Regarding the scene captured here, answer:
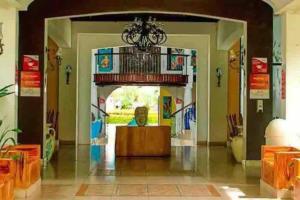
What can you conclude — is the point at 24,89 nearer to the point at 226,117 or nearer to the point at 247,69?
the point at 247,69

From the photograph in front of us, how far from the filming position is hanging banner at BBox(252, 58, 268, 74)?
952cm

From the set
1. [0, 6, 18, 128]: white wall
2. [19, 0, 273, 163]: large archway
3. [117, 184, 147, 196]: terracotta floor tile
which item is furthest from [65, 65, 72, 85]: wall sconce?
[117, 184, 147, 196]: terracotta floor tile

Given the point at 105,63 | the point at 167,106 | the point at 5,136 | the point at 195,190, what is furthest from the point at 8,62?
the point at 167,106

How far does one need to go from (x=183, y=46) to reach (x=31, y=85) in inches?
240

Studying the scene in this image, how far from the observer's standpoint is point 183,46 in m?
14.4

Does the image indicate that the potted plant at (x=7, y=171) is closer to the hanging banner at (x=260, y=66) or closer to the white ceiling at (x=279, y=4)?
the white ceiling at (x=279, y=4)

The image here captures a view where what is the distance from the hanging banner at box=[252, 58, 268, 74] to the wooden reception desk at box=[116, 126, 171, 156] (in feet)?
9.19

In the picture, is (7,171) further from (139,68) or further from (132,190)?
(139,68)

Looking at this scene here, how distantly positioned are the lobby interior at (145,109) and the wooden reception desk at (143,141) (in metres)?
0.02

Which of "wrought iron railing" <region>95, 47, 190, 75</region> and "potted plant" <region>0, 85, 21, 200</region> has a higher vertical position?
"wrought iron railing" <region>95, 47, 190, 75</region>

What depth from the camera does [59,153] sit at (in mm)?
11852

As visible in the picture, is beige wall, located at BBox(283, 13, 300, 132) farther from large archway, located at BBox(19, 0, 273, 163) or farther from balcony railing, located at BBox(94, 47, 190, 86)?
balcony railing, located at BBox(94, 47, 190, 86)

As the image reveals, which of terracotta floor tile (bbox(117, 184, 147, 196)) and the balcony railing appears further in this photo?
the balcony railing

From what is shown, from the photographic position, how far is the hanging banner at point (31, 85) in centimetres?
927
